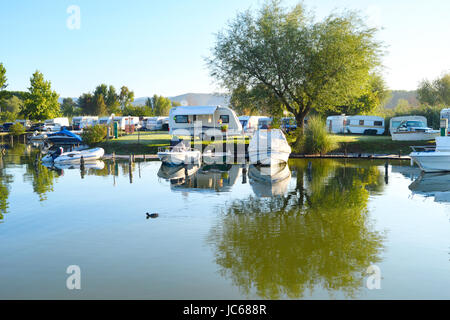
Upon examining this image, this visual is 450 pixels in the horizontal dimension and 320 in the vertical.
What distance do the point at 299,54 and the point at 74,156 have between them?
20.6 metres

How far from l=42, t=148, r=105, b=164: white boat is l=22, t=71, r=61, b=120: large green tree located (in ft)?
141

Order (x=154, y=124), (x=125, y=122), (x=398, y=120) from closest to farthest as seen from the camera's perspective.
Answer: (x=398, y=120)
(x=125, y=122)
(x=154, y=124)

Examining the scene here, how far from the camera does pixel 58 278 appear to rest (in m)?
9.80

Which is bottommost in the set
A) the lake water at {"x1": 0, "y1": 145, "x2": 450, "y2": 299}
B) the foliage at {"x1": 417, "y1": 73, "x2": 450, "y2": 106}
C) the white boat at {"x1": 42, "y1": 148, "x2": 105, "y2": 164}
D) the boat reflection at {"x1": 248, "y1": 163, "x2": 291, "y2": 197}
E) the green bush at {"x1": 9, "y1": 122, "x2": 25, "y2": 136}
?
the lake water at {"x1": 0, "y1": 145, "x2": 450, "y2": 299}

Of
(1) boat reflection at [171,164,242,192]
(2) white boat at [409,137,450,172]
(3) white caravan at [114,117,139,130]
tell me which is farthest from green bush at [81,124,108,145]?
(2) white boat at [409,137,450,172]

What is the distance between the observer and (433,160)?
87.1 feet

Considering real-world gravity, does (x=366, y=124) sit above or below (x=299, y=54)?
below

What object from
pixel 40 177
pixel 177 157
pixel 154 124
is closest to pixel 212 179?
pixel 177 157

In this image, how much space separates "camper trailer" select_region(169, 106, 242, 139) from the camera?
41.3 meters

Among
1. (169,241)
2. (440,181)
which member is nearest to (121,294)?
(169,241)

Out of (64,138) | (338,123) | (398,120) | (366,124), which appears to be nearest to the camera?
(64,138)

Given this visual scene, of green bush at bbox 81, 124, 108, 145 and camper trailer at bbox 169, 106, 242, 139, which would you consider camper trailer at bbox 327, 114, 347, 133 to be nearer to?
camper trailer at bbox 169, 106, 242, 139

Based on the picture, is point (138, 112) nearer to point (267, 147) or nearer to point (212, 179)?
point (267, 147)
